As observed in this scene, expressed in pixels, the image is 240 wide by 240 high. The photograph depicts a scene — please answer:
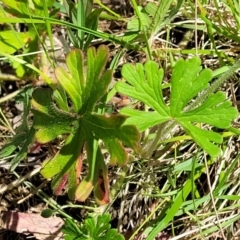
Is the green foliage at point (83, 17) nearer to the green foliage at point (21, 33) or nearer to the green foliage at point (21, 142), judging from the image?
the green foliage at point (21, 33)

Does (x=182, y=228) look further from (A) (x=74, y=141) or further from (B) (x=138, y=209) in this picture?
(A) (x=74, y=141)

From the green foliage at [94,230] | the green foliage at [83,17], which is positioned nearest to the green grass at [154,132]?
the green foliage at [83,17]

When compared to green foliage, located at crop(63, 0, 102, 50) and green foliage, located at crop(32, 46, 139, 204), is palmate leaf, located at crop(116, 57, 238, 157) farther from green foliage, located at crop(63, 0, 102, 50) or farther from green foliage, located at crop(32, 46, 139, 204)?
green foliage, located at crop(63, 0, 102, 50)

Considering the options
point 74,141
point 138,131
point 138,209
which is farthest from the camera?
point 138,209

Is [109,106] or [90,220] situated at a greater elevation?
[109,106]

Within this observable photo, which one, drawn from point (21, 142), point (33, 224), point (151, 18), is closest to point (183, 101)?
point (151, 18)

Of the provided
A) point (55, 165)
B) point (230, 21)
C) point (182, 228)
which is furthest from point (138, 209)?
point (230, 21)

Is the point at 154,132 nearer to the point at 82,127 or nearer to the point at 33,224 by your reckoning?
the point at 82,127
